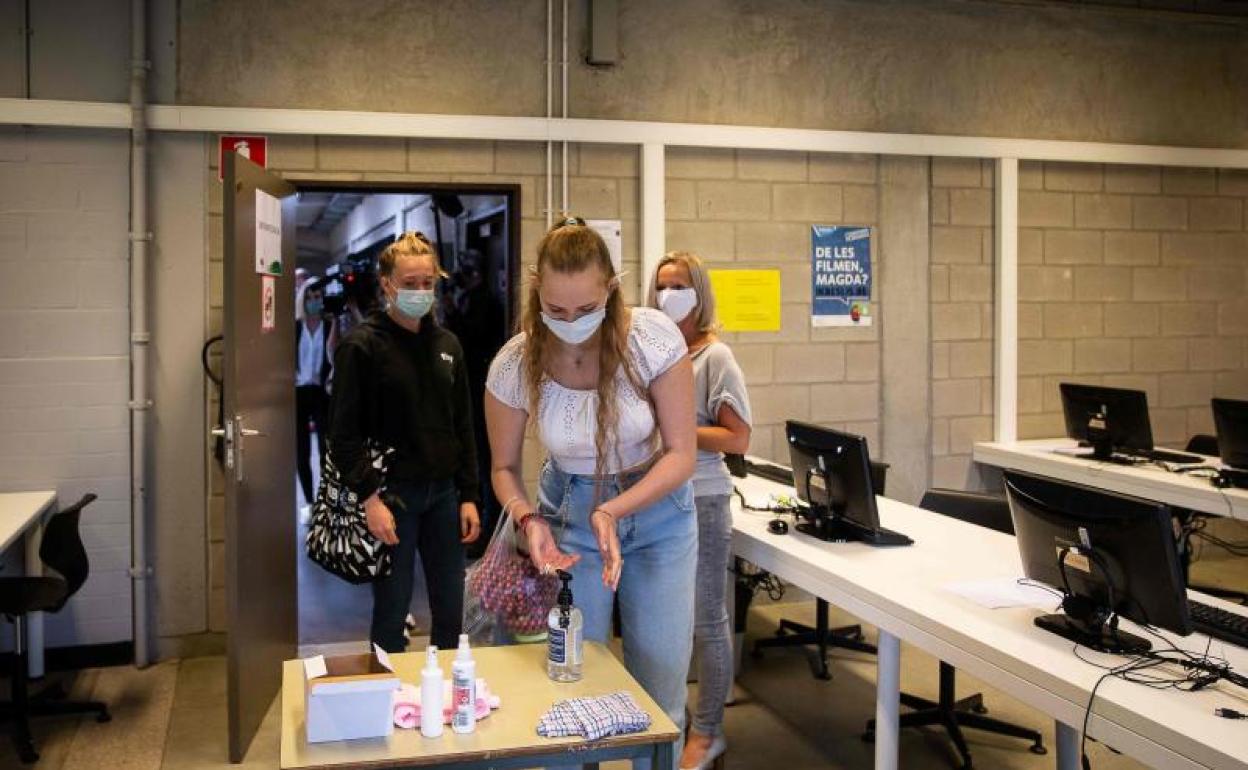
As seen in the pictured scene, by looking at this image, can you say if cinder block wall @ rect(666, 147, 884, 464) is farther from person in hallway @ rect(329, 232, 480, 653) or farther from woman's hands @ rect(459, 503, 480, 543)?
woman's hands @ rect(459, 503, 480, 543)

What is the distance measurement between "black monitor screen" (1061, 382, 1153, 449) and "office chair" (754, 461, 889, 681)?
115cm

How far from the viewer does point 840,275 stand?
5270mm

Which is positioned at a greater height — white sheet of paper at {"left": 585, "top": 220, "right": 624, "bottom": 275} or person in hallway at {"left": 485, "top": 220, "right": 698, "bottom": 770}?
white sheet of paper at {"left": 585, "top": 220, "right": 624, "bottom": 275}

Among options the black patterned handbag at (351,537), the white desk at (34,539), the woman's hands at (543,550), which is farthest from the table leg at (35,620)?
the woman's hands at (543,550)

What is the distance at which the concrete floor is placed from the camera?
3512mm

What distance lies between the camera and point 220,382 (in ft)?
14.9

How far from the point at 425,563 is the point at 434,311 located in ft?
3.24

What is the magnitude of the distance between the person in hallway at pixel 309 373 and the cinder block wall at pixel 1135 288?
4.17 metres

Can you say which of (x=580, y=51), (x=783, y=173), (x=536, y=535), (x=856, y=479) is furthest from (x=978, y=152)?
(x=536, y=535)

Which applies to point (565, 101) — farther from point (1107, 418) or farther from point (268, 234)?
point (1107, 418)

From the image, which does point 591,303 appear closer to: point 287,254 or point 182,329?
point 287,254

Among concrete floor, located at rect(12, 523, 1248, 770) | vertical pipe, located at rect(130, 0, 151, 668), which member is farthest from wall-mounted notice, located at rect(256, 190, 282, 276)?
concrete floor, located at rect(12, 523, 1248, 770)

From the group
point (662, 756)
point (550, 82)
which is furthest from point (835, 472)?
point (550, 82)

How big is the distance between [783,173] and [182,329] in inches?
107
